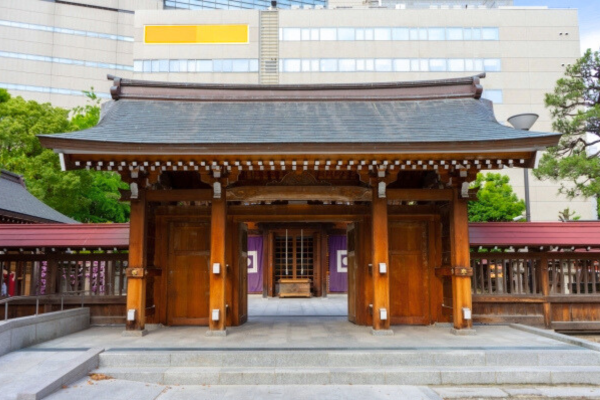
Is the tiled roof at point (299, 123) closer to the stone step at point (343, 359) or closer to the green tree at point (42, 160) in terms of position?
the stone step at point (343, 359)

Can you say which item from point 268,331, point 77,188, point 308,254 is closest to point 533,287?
point 268,331

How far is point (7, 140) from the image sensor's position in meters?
19.6

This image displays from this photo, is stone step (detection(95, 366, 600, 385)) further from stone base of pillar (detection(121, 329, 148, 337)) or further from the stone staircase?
stone base of pillar (detection(121, 329, 148, 337))

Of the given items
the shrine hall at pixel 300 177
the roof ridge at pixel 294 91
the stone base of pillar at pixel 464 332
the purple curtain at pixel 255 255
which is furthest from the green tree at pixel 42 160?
the stone base of pillar at pixel 464 332

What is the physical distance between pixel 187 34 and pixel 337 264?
2420cm

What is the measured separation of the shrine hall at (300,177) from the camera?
8430 millimetres

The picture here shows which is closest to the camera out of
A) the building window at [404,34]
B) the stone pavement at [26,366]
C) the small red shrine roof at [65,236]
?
the stone pavement at [26,366]

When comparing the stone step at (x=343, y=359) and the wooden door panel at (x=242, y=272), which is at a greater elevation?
the wooden door panel at (x=242, y=272)

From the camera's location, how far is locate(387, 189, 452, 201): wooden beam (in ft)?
31.0

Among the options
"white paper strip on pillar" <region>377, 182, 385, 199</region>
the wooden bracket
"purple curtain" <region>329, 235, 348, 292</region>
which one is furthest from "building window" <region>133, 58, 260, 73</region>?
the wooden bracket

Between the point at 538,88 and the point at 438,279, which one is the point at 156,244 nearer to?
the point at 438,279

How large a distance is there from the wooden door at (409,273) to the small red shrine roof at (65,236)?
6081 millimetres

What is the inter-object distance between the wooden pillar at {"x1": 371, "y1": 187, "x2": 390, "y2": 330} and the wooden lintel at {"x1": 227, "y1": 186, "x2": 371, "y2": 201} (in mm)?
472

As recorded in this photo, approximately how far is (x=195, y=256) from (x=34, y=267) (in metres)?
3.78
